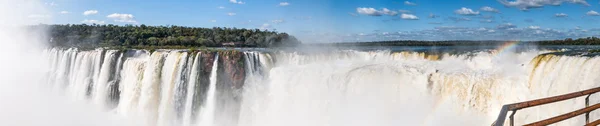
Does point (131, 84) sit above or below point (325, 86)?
below

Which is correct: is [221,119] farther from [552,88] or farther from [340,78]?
[552,88]

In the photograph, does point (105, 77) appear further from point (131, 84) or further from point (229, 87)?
point (229, 87)

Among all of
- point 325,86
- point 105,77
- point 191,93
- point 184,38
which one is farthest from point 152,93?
point 184,38

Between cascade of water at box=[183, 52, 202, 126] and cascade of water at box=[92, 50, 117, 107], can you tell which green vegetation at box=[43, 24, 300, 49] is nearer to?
cascade of water at box=[92, 50, 117, 107]

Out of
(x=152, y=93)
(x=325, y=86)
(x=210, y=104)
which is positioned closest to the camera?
(x=325, y=86)

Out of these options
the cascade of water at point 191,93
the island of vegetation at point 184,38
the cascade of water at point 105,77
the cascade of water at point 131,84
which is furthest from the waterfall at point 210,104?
the island of vegetation at point 184,38

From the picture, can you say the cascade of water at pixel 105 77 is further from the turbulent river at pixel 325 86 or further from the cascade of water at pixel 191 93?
the cascade of water at pixel 191 93

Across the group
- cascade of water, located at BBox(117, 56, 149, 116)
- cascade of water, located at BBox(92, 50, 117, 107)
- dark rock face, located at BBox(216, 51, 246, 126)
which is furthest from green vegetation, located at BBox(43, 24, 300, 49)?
dark rock face, located at BBox(216, 51, 246, 126)
